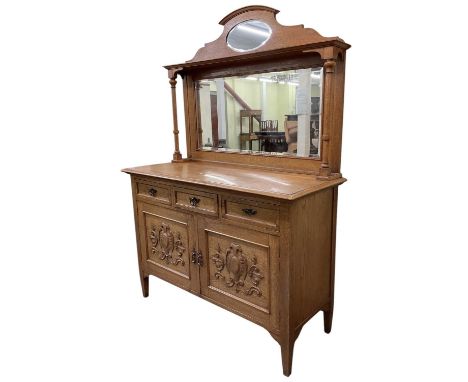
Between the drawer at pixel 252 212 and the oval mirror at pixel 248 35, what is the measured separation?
1.15 metres

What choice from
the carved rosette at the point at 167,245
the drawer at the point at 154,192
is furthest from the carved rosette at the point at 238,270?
the drawer at the point at 154,192

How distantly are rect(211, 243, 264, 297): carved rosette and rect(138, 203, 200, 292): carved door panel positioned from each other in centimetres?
26

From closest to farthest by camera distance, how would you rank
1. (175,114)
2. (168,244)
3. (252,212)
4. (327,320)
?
1. (252,212)
2. (327,320)
3. (168,244)
4. (175,114)

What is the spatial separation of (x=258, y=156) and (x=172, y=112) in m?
0.93

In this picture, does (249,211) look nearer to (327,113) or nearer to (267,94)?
(327,113)

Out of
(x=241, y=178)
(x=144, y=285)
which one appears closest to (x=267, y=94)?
(x=241, y=178)

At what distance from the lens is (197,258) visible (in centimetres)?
256

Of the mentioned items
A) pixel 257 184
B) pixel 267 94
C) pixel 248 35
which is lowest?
pixel 257 184

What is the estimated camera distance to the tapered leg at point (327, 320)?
256 cm

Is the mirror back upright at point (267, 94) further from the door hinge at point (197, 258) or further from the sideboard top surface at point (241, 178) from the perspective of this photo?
the door hinge at point (197, 258)

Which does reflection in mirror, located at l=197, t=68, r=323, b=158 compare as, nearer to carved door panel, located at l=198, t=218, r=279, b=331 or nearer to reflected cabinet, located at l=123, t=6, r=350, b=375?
reflected cabinet, located at l=123, t=6, r=350, b=375

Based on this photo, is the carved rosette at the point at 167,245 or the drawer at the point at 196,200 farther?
the carved rosette at the point at 167,245

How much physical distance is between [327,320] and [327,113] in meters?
1.51

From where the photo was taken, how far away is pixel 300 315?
2.24m
